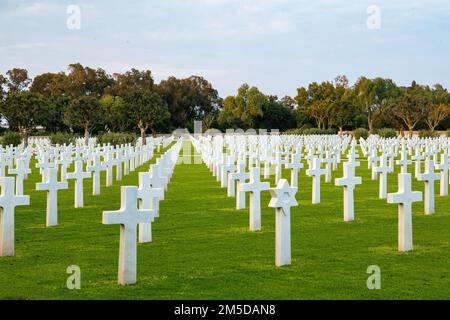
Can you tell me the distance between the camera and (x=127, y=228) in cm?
639

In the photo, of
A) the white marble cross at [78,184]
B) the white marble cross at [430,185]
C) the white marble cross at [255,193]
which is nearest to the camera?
the white marble cross at [255,193]

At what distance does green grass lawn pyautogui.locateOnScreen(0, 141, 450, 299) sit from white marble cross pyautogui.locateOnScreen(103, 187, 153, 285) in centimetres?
16

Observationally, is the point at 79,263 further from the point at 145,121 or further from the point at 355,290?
the point at 145,121

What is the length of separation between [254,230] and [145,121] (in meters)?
55.1

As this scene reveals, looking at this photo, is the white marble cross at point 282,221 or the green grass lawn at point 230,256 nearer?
the green grass lawn at point 230,256

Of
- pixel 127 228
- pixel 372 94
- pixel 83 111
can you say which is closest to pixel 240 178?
pixel 127 228

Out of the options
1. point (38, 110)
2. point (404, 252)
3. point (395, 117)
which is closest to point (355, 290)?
point (404, 252)

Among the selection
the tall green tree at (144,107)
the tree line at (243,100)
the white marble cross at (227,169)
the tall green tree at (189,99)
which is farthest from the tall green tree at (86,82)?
the white marble cross at (227,169)

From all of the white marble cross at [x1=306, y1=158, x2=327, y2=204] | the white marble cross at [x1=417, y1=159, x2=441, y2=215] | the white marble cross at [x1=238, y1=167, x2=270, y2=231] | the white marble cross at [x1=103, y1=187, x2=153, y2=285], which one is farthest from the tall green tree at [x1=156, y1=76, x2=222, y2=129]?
the white marble cross at [x1=103, y1=187, x2=153, y2=285]

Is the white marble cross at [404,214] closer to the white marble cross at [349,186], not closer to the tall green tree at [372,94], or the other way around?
the white marble cross at [349,186]

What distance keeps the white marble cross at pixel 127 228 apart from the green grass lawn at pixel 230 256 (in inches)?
6.2

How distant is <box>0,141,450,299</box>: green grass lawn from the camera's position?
629 cm

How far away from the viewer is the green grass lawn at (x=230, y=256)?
20.6 feet

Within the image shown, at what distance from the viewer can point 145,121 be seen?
211 ft
